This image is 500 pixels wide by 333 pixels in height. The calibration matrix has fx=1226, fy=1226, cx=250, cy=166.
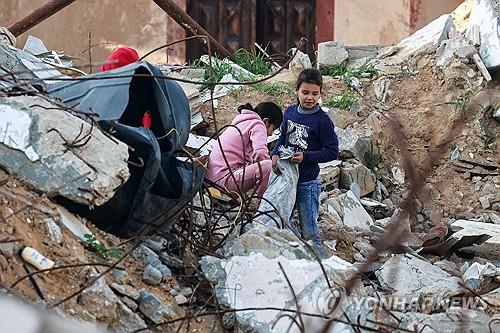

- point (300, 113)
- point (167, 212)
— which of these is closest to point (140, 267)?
point (167, 212)

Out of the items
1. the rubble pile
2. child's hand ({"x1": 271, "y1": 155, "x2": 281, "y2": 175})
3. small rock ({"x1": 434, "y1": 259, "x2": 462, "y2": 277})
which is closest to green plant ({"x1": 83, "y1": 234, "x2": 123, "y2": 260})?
the rubble pile

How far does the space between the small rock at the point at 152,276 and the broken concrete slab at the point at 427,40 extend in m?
5.04

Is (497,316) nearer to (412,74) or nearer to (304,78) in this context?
(304,78)

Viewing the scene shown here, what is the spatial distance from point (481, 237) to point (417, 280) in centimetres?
124

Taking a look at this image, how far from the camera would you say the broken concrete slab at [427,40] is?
30.8 feet

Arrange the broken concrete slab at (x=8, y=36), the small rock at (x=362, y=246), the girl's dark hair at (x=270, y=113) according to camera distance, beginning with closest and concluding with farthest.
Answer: the small rock at (x=362, y=246)
the girl's dark hair at (x=270, y=113)
the broken concrete slab at (x=8, y=36)

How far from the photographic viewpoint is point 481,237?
7.19 m

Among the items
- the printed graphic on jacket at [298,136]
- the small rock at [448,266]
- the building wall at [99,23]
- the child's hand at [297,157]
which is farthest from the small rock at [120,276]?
the building wall at [99,23]

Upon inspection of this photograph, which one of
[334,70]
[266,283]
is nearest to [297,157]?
[266,283]

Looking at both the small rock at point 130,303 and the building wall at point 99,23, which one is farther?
the building wall at point 99,23

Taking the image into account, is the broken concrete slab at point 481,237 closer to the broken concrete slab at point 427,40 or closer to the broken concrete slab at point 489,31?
the broken concrete slab at point 489,31

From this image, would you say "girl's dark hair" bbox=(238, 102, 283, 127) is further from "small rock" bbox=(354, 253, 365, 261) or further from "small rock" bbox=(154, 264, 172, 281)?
"small rock" bbox=(154, 264, 172, 281)

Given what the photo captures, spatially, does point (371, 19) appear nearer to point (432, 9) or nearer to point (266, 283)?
point (432, 9)

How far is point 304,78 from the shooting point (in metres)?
6.59
